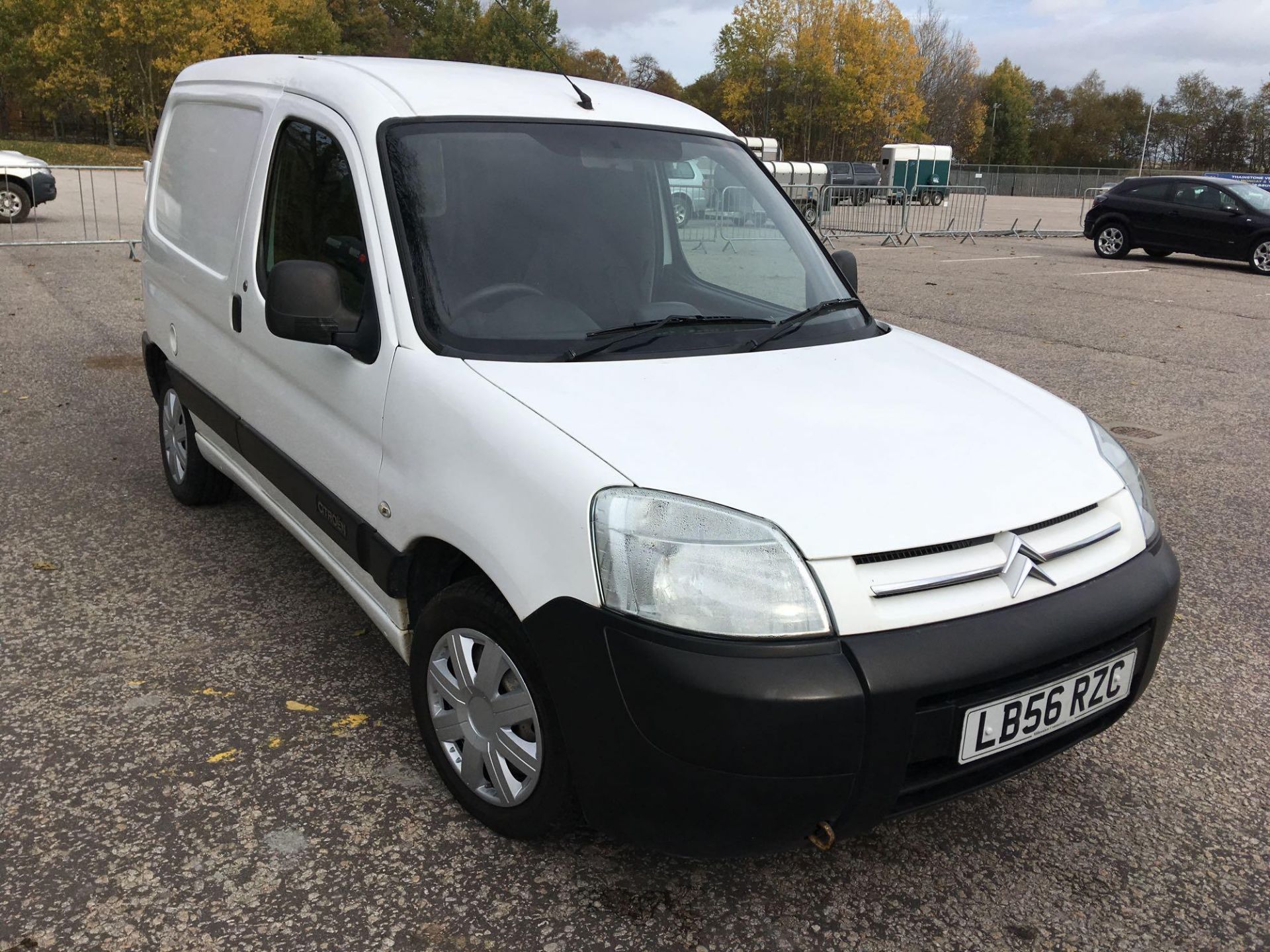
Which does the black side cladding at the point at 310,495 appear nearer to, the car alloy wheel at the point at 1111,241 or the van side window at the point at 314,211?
the van side window at the point at 314,211

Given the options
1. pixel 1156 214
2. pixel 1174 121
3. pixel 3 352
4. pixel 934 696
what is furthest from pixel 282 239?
pixel 1174 121

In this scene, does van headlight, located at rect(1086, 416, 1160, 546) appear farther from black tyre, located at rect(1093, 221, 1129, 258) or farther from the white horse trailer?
black tyre, located at rect(1093, 221, 1129, 258)

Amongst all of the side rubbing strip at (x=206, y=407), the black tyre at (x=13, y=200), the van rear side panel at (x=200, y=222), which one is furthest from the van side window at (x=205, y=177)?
the black tyre at (x=13, y=200)

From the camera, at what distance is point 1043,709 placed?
7.28ft

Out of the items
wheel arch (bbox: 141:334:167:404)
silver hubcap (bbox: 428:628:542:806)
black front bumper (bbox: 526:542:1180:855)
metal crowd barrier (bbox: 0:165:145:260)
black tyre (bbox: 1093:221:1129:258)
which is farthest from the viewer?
black tyre (bbox: 1093:221:1129:258)

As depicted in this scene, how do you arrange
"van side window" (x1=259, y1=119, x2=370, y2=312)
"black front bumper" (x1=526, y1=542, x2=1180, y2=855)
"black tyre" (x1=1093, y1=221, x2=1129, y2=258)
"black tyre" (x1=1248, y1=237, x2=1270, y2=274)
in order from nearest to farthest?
"black front bumper" (x1=526, y1=542, x2=1180, y2=855)
"van side window" (x1=259, y1=119, x2=370, y2=312)
"black tyre" (x1=1248, y1=237, x2=1270, y2=274)
"black tyre" (x1=1093, y1=221, x2=1129, y2=258)

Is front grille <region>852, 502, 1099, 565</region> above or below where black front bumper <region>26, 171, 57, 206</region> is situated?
below

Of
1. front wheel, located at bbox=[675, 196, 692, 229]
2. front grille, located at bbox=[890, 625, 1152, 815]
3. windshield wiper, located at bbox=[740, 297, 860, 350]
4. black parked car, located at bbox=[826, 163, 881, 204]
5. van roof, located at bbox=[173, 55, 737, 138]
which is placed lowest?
front grille, located at bbox=[890, 625, 1152, 815]

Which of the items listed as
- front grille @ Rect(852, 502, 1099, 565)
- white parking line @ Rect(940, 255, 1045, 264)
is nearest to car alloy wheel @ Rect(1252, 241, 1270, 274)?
white parking line @ Rect(940, 255, 1045, 264)

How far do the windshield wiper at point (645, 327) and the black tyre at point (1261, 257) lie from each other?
17.2 meters

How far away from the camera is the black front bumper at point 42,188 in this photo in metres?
17.0

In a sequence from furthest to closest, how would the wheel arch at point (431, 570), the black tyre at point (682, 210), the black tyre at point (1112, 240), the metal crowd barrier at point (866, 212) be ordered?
the metal crowd barrier at point (866, 212)
the black tyre at point (1112, 240)
the black tyre at point (682, 210)
the wheel arch at point (431, 570)

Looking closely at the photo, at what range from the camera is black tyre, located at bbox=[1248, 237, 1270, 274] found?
16.9m

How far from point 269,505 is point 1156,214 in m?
18.4
